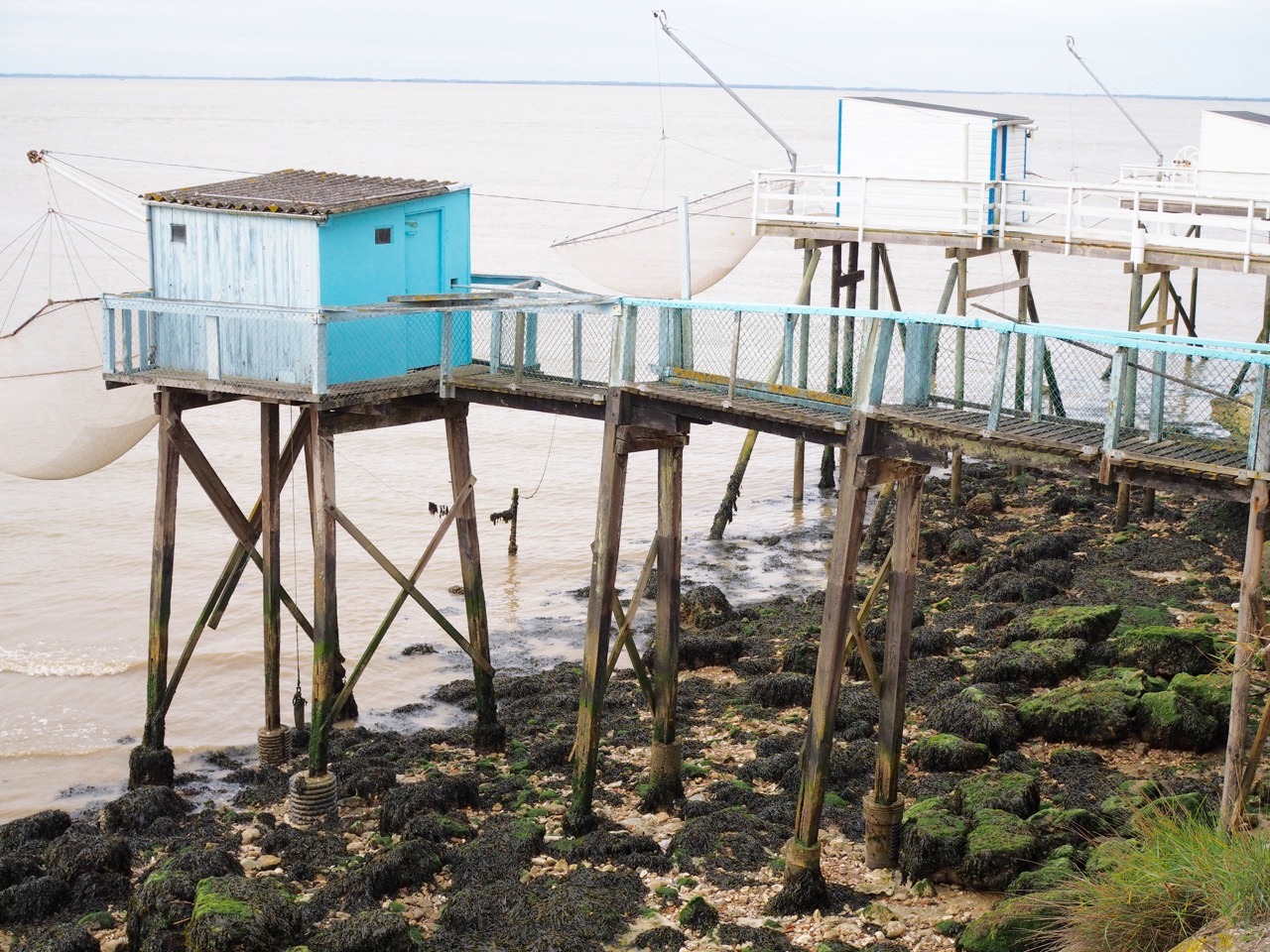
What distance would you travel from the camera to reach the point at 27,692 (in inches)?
752

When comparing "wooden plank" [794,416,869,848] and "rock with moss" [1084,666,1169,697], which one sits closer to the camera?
"wooden plank" [794,416,869,848]

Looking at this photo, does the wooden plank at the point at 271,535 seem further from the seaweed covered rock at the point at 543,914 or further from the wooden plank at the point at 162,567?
the seaweed covered rock at the point at 543,914

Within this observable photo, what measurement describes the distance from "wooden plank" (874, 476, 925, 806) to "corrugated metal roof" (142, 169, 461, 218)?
5773 millimetres

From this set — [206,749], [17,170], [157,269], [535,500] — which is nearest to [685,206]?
[157,269]

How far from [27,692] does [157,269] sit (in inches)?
272

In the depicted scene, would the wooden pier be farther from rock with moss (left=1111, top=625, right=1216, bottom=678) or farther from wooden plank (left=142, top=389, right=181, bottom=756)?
rock with moss (left=1111, top=625, right=1216, bottom=678)

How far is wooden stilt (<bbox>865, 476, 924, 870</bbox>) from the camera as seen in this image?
11.9 metres

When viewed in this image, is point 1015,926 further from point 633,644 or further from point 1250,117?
point 1250,117

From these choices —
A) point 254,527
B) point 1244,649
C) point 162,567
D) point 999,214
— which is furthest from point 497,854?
point 999,214

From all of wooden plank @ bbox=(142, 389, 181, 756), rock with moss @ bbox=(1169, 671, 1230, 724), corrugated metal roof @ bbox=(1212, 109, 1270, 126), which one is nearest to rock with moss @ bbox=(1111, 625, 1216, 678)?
rock with moss @ bbox=(1169, 671, 1230, 724)

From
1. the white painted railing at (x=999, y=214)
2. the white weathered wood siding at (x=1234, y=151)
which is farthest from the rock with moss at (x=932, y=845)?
the white weathered wood siding at (x=1234, y=151)

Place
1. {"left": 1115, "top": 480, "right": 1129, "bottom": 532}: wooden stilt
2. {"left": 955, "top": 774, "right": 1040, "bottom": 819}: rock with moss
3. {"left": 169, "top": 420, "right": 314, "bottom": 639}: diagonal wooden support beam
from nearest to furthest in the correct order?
1. {"left": 955, "top": 774, "right": 1040, "bottom": 819}: rock with moss
2. {"left": 169, "top": 420, "right": 314, "bottom": 639}: diagonal wooden support beam
3. {"left": 1115, "top": 480, "right": 1129, "bottom": 532}: wooden stilt

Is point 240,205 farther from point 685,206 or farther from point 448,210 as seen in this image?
point 685,206

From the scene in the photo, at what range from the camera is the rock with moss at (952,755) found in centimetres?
1391
